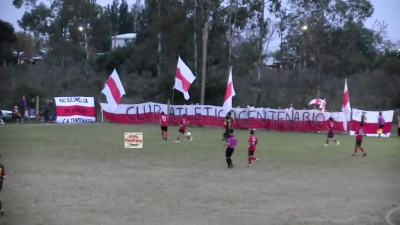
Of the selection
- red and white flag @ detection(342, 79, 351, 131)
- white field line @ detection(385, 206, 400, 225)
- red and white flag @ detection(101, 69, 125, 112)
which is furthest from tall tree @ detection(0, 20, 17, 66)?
red and white flag @ detection(342, 79, 351, 131)

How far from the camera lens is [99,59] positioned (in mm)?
63719

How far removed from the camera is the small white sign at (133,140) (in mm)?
25781

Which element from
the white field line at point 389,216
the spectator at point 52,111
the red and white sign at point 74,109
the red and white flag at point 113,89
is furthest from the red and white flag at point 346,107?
the white field line at point 389,216

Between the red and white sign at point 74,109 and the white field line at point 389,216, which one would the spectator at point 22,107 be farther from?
the white field line at point 389,216

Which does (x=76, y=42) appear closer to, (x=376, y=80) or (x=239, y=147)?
(x=376, y=80)

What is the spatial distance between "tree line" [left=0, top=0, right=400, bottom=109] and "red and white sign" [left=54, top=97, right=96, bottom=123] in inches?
193

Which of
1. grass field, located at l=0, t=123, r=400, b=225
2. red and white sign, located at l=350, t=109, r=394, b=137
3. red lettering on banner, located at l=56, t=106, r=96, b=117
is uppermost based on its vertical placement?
red lettering on banner, located at l=56, t=106, r=96, b=117

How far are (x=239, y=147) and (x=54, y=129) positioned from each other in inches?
530

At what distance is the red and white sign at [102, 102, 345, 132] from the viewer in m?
40.5

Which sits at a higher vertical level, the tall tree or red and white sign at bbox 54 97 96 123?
the tall tree

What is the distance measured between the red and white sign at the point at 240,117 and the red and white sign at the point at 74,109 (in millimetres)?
1144

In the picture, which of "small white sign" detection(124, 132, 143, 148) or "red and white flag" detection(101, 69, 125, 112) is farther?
"red and white flag" detection(101, 69, 125, 112)

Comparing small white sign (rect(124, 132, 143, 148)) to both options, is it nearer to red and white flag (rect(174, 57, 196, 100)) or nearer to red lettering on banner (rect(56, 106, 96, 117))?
red and white flag (rect(174, 57, 196, 100))

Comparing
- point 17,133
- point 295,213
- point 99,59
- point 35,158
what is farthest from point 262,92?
point 295,213
